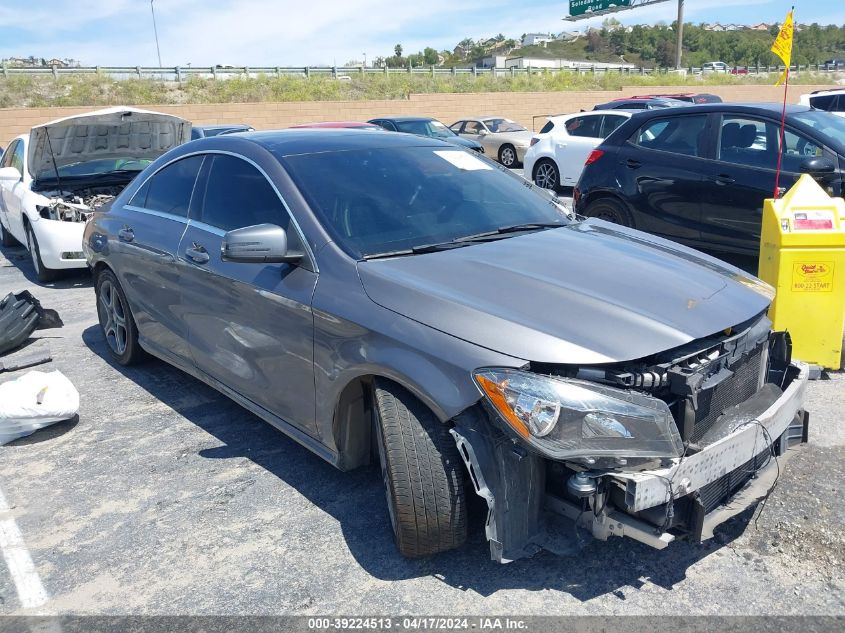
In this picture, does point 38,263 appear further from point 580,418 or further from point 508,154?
point 508,154

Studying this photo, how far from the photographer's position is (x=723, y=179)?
21.8ft

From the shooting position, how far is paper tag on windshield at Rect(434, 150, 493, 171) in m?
4.26

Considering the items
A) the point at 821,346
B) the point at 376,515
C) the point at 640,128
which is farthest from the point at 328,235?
the point at 640,128

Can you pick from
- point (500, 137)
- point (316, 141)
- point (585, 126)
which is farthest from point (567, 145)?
point (316, 141)

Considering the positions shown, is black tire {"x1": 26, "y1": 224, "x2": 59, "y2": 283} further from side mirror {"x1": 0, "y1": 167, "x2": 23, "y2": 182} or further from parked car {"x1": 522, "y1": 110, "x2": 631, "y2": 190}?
parked car {"x1": 522, "y1": 110, "x2": 631, "y2": 190}

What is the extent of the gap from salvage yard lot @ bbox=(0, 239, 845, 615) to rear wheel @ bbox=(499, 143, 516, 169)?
1654cm

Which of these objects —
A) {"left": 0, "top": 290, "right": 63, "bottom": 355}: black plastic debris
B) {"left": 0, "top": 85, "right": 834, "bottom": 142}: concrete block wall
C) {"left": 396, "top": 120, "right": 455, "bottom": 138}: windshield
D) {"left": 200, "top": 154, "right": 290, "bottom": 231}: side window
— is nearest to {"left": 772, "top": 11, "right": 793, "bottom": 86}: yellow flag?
{"left": 200, "top": 154, "right": 290, "bottom": 231}: side window

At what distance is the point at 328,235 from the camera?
3385 mm

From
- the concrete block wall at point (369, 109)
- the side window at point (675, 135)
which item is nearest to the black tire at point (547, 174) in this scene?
the side window at point (675, 135)

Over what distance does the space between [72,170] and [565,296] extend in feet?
24.2

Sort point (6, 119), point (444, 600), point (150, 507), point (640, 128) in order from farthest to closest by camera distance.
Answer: point (6, 119)
point (640, 128)
point (150, 507)
point (444, 600)

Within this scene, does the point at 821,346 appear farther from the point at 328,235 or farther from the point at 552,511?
the point at 328,235

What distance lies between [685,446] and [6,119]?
27745mm

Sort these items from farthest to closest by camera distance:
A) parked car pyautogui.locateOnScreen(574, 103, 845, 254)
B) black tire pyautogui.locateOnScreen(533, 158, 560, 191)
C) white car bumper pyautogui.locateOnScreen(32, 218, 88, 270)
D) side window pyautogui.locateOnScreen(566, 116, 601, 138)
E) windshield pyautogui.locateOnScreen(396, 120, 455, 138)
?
windshield pyautogui.locateOnScreen(396, 120, 455, 138) → black tire pyautogui.locateOnScreen(533, 158, 560, 191) → side window pyautogui.locateOnScreen(566, 116, 601, 138) → white car bumper pyautogui.locateOnScreen(32, 218, 88, 270) → parked car pyautogui.locateOnScreen(574, 103, 845, 254)
